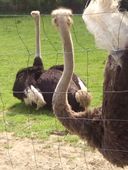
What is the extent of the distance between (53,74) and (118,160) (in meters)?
3.44

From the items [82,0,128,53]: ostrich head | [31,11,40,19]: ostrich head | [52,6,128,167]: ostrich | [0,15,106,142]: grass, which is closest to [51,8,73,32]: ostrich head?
[52,6,128,167]: ostrich

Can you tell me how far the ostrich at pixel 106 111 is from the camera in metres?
3.15

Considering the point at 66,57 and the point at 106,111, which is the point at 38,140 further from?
the point at 106,111

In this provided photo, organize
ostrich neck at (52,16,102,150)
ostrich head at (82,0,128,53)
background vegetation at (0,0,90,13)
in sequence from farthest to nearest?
background vegetation at (0,0,90,13) < ostrich neck at (52,16,102,150) < ostrich head at (82,0,128,53)

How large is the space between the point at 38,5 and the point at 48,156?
1763 centimetres

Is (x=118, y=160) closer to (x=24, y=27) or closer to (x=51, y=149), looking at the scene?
(x=51, y=149)

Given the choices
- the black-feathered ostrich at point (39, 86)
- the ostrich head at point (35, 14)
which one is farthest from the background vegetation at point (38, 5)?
Answer: the black-feathered ostrich at point (39, 86)

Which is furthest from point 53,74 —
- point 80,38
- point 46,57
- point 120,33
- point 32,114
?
point 80,38

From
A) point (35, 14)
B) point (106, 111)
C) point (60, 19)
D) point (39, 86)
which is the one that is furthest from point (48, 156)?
point (35, 14)

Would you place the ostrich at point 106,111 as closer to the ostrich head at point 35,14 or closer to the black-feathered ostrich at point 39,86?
the black-feathered ostrich at point 39,86

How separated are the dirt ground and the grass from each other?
0.65 feet

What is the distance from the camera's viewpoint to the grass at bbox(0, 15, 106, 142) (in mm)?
5824

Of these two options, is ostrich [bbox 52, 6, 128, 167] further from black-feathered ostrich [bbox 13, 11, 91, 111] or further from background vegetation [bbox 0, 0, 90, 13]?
background vegetation [bbox 0, 0, 90, 13]

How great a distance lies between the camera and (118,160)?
3471 millimetres
